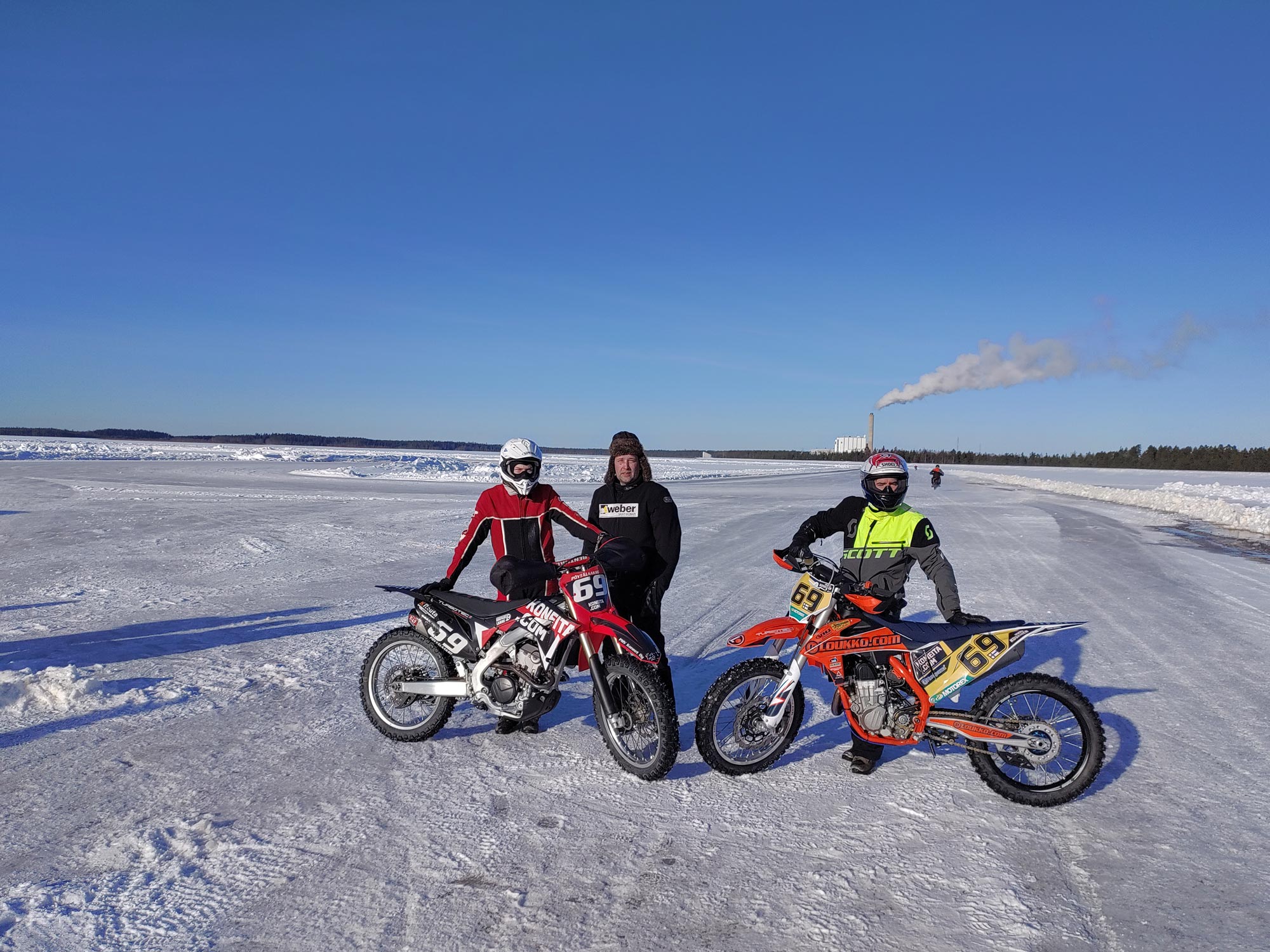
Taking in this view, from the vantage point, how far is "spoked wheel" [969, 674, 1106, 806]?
3998mm

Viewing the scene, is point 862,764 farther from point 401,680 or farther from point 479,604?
point 401,680

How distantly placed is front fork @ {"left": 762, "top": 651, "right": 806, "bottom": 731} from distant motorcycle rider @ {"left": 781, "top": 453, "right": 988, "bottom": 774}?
1.58 feet

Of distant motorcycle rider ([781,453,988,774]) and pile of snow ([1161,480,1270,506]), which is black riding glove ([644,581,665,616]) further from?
pile of snow ([1161,480,1270,506])

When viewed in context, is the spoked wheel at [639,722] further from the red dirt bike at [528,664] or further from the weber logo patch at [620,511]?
the weber logo patch at [620,511]

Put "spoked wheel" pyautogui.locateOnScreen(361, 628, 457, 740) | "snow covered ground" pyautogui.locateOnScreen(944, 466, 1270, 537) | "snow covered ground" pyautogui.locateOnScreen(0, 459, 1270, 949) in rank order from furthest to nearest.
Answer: "snow covered ground" pyautogui.locateOnScreen(944, 466, 1270, 537), "spoked wheel" pyautogui.locateOnScreen(361, 628, 457, 740), "snow covered ground" pyautogui.locateOnScreen(0, 459, 1270, 949)

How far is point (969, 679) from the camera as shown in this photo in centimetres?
413

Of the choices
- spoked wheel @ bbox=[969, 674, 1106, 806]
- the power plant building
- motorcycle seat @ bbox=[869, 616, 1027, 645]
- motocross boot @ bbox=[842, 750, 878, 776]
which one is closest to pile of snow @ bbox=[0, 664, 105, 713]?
motocross boot @ bbox=[842, 750, 878, 776]

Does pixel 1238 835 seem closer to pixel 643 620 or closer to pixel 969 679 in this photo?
pixel 969 679

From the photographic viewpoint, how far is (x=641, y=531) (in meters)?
5.16

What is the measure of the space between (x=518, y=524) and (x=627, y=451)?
899mm

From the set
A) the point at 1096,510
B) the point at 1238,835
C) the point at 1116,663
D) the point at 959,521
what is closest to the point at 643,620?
the point at 1238,835

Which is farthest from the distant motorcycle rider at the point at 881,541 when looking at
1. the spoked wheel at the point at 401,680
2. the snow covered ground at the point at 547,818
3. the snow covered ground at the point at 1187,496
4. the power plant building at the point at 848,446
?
the power plant building at the point at 848,446

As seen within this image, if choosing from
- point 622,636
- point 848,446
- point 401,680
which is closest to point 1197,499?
point 622,636

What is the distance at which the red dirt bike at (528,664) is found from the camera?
4.29 m
